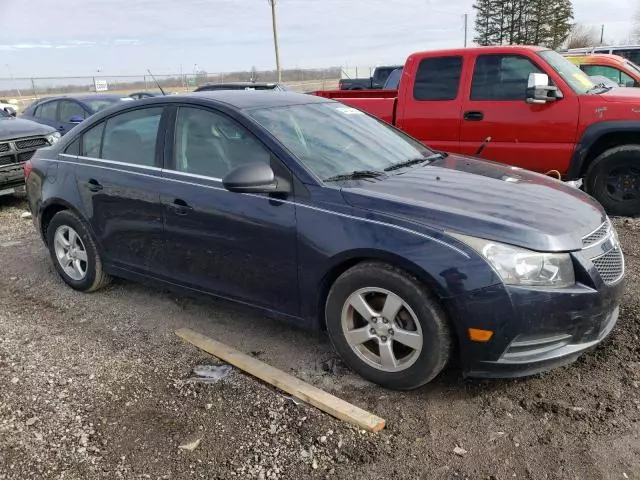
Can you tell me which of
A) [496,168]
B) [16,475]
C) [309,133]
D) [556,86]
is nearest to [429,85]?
[556,86]

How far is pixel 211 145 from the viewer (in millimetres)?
3715

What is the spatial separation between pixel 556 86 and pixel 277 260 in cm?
452

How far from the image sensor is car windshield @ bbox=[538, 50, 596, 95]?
6.28m

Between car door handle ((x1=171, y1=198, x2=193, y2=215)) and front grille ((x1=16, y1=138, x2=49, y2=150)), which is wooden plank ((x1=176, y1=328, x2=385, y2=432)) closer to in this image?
car door handle ((x1=171, y1=198, x2=193, y2=215))

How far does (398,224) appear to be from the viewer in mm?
2895

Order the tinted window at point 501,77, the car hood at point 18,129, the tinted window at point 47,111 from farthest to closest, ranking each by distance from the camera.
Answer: the tinted window at point 47,111, the car hood at point 18,129, the tinted window at point 501,77

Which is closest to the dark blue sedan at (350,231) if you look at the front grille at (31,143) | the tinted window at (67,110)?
the front grille at (31,143)

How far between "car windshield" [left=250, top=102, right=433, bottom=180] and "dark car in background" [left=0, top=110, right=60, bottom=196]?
5453 mm

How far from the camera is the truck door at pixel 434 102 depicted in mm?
6793

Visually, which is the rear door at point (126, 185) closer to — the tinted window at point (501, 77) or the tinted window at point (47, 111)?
the tinted window at point (501, 77)

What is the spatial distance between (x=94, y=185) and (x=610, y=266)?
140 inches

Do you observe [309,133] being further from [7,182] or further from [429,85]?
[7,182]

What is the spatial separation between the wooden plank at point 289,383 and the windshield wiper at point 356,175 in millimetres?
1178

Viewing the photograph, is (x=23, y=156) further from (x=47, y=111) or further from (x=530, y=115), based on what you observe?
(x=530, y=115)
